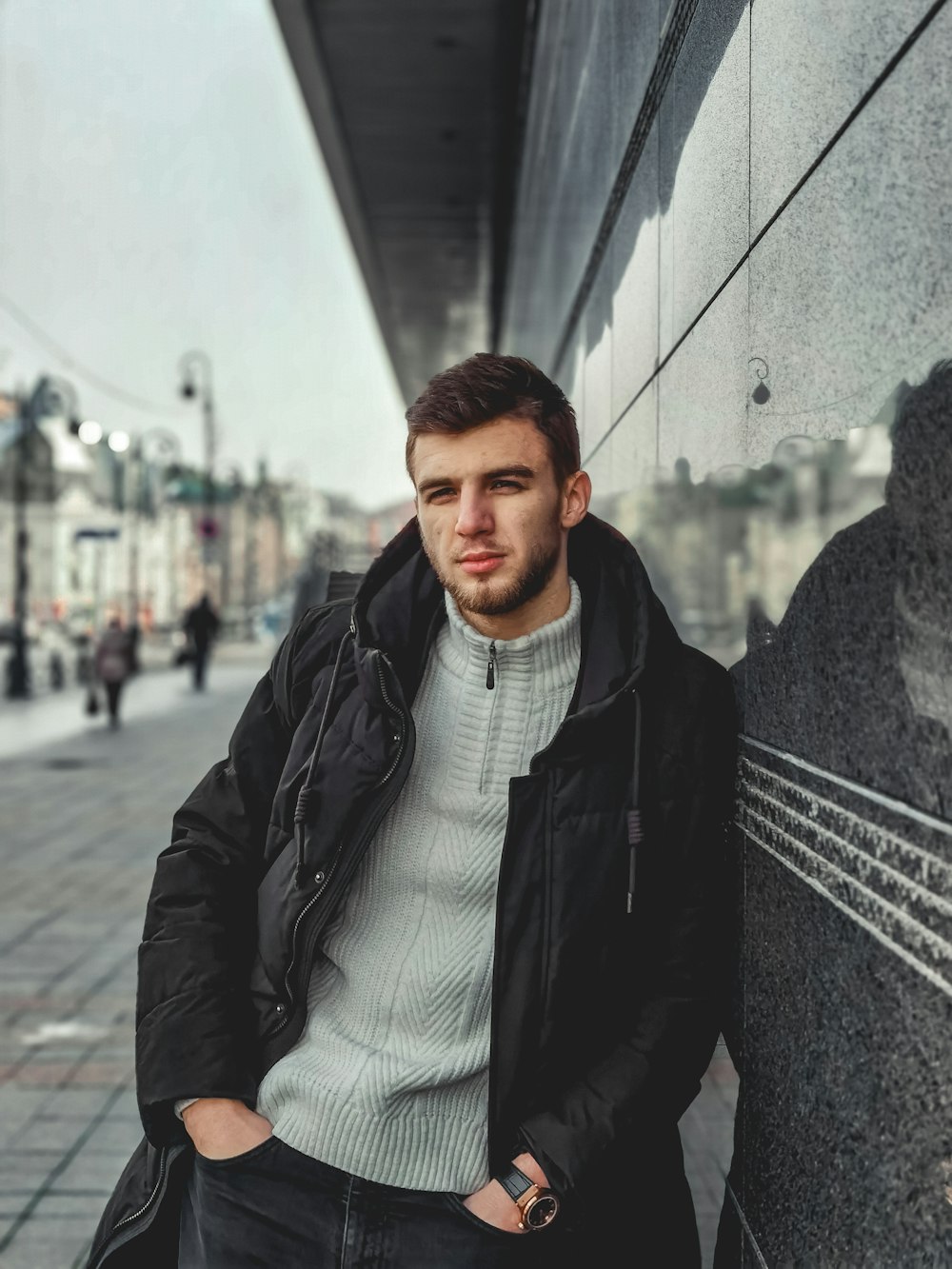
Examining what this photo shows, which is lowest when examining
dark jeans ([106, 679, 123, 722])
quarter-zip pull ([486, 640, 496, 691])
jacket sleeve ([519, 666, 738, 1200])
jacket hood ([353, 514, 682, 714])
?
dark jeans ([106, 679, 123, 722])

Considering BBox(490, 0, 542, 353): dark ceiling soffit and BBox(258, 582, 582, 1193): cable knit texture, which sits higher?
BBox(490, 0, 542, 353): dark ceiling soffit

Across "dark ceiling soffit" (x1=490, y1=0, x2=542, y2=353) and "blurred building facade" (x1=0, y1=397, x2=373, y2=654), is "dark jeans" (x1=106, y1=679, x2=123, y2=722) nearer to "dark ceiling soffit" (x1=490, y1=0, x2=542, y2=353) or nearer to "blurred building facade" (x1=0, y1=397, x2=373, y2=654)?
"dark ceiling soffit" (x1=490, y1=0, x2=542, y2=353)

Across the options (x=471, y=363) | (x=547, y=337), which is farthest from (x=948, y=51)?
(x=547, y=337)

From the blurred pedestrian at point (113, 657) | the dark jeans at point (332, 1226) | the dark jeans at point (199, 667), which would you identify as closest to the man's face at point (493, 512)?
the dark jeans at point (332, 1226)

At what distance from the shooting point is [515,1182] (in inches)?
74.6

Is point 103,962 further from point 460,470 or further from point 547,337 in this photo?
point 460,470

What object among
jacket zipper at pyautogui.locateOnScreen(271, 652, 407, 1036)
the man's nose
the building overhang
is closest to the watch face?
jacket zipper at pyautogui.locateOnScreen(271, 652, 407, 1036)

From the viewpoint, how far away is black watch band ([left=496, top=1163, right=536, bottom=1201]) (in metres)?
1.88

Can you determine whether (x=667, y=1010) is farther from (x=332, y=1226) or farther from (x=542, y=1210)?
(x=332, y=1226)

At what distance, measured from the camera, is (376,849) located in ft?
6.80

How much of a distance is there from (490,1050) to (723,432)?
3.71 feet

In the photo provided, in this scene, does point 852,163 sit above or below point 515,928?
above

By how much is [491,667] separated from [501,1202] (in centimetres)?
77

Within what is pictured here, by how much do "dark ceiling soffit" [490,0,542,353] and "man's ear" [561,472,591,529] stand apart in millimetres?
7112
